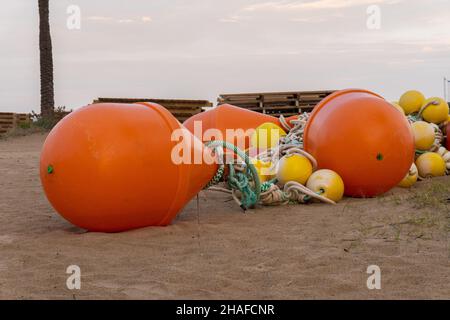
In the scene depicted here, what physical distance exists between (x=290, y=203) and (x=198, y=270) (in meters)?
2.53

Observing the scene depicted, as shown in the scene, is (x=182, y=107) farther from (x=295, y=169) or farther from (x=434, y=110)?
(x=295, y=169)

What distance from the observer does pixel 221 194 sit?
7109 millimetres

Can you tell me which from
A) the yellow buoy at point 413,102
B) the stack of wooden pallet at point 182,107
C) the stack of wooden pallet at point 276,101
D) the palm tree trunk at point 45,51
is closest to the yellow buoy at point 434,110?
the yellow buoy at point 413,102

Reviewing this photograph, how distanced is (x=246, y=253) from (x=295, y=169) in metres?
2.12

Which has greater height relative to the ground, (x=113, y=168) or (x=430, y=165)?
(x=113, y=168)

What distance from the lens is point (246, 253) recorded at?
4188 mm

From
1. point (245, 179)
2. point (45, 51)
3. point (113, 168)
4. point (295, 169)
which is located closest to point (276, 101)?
point (45, 51)

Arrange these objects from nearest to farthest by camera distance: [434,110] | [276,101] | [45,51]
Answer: [434,110]
[276,101]
[45,51]

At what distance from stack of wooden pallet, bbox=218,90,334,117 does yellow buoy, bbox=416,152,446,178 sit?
6.56m

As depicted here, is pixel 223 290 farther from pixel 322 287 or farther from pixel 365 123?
pixel 365 123

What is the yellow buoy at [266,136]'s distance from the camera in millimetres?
7363

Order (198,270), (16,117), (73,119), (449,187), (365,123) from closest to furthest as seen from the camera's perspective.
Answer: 1. (198,270)
2. (73,119)
3. (365,123)
4. (449,187)
5. (16,117)

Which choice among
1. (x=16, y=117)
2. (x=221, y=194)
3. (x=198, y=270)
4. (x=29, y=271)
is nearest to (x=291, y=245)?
(x=198, y=270)

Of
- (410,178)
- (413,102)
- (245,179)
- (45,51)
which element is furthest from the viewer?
(45,51)
